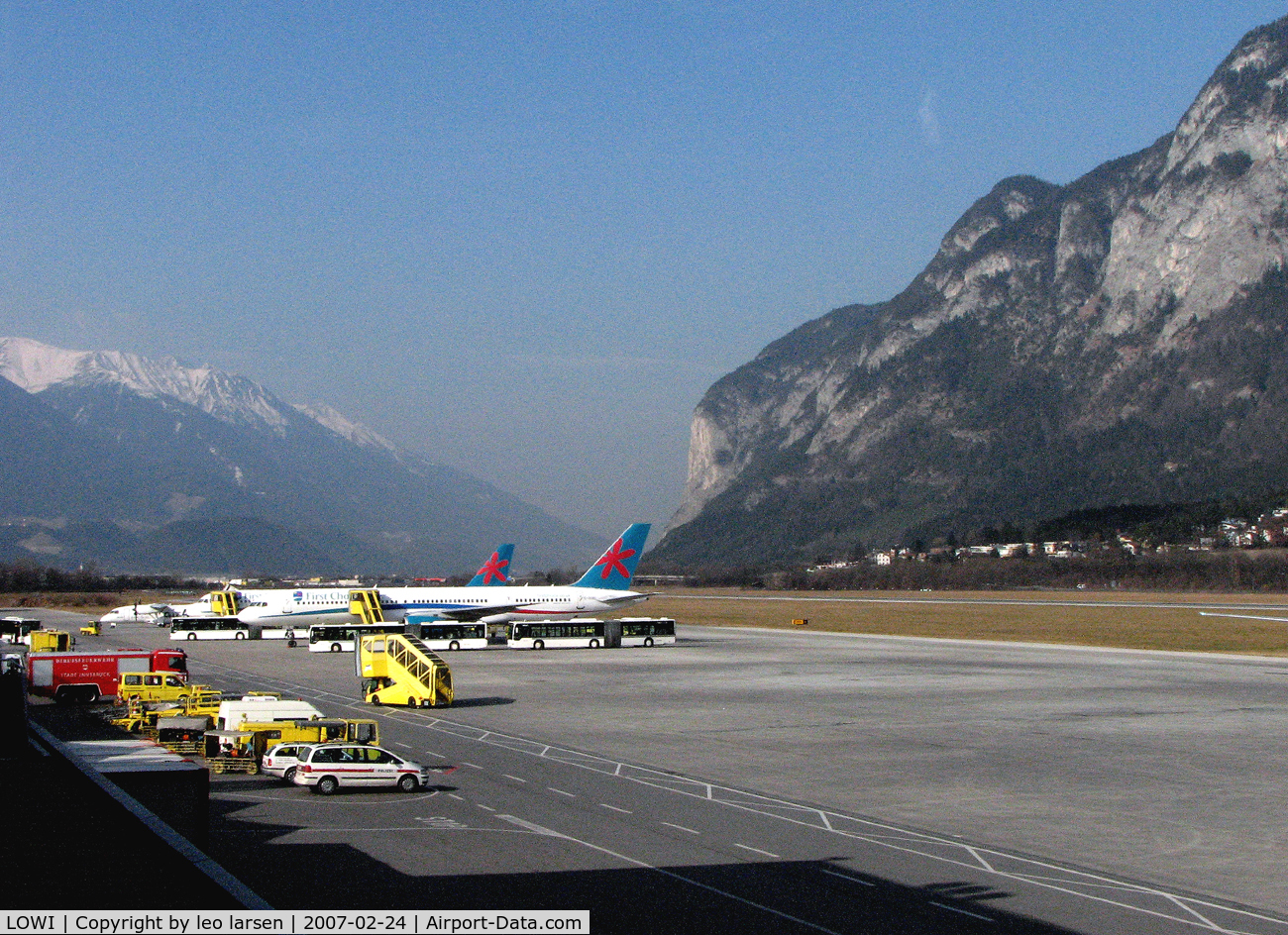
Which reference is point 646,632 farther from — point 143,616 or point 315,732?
point 143,616

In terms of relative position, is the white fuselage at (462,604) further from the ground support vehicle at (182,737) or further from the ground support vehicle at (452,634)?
the ground support vehicle at (182,737)

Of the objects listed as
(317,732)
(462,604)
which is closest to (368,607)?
(462,604)

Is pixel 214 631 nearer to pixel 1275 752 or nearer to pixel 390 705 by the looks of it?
pixel 390 705

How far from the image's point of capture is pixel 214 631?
3920 inches

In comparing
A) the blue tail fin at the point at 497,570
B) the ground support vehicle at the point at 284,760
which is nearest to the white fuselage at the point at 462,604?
the blue tail fin at the point at 497,570

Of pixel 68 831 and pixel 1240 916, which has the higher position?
pixel 68 831

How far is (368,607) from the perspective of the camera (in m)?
90.6

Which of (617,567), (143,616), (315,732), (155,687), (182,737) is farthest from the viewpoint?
(143,616)

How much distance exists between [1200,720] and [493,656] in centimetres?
4586

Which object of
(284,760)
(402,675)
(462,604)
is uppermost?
(462,604)

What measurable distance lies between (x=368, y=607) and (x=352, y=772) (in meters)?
61.9

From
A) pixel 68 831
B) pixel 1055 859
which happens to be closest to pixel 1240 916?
pixel 1055 859

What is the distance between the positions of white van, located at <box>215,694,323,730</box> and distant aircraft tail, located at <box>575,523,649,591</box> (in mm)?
58889

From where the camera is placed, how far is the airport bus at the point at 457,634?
3408 inches
